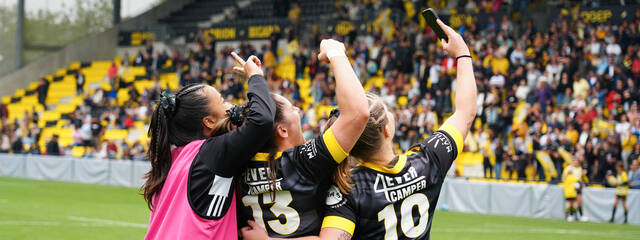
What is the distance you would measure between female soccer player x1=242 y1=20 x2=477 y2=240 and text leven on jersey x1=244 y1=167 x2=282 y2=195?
160 mm

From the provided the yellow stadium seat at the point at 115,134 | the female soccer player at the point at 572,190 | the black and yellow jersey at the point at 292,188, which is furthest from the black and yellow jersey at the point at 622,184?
the yellow stadium seat at the point at 115,134

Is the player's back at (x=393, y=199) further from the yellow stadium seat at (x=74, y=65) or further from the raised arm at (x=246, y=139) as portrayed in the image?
the yellow stadium seat at (x=74, y=65)

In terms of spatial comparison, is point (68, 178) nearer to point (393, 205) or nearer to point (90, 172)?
point (90, 172)

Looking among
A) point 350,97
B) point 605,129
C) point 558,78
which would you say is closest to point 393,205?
point 350,97

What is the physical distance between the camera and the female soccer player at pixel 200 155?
10.8 ft

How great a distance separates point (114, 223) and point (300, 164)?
10.1 meters

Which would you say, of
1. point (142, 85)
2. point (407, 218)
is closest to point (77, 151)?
point (142, 85)

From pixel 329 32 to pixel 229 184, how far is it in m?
24.6

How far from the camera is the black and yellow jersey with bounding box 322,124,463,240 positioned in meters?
3.31

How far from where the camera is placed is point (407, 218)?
3.37m

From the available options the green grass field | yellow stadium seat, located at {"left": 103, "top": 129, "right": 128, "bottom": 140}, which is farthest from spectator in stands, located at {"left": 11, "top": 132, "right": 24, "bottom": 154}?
the green grass field

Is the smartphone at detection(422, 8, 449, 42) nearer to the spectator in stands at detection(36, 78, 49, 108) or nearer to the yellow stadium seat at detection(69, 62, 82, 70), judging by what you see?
the spectator in stands at detection(36, 78, 49, 108)

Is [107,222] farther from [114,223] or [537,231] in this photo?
[537,231]

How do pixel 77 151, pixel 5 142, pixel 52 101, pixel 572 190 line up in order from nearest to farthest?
pixel 572 190 → pixel 77 151 → pixel 5 142 → pixel 52 101
